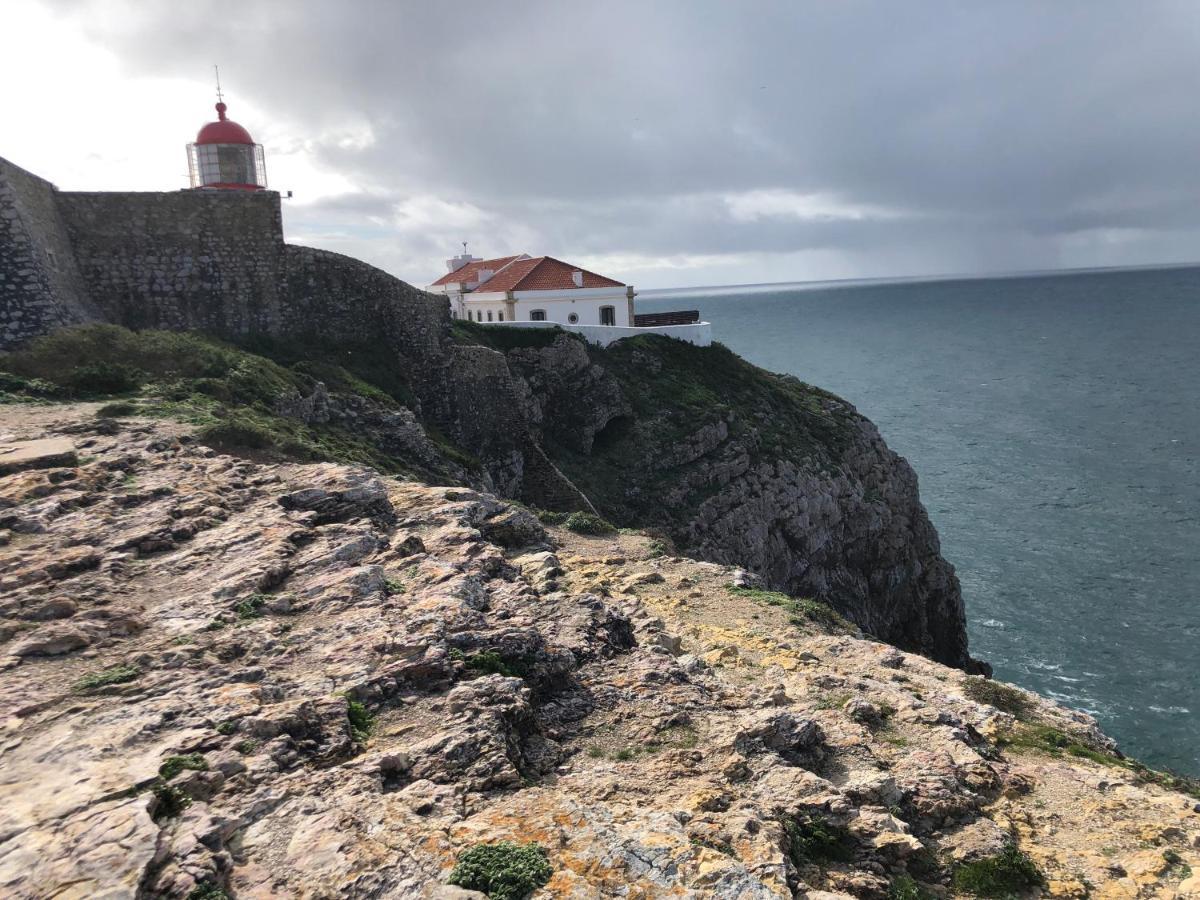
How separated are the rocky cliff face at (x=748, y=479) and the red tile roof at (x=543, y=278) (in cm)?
572

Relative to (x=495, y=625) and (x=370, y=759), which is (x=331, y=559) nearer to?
(x=495, y=625)

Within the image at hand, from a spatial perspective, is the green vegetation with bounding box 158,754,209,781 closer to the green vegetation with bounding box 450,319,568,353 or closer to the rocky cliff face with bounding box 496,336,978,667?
the rocky cliff face with bounding box 496,336,978,667

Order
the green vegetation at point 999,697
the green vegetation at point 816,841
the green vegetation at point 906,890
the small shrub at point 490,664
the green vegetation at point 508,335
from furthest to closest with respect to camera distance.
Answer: the green vegetation at point 508,335 → the green vegetation at point 999,697 → the small shrub at point 490,664 → the green vegetation at point 816,841 → the green vegetation at point 906,890

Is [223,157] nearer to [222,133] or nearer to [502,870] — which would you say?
A: [222,133]

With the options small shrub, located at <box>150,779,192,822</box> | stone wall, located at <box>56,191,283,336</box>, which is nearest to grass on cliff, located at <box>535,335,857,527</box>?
stone wall, located at <box>56,191,283,336</box>

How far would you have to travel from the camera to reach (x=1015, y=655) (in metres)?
34.9

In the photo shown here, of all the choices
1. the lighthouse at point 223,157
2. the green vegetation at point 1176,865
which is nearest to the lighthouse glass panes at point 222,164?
the lighthouse at point 223,157

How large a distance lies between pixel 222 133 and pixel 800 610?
81.3ft

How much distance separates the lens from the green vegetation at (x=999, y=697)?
12922 mm

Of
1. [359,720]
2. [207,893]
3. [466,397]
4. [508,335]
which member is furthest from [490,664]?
[508,335]

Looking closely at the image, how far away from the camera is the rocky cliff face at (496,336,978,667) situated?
33.5 metres

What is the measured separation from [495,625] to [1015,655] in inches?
1281

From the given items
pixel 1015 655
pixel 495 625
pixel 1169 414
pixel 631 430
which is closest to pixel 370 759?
pixel 495 625

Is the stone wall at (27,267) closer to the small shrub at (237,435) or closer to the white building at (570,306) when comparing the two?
the small shrub at (237,435)
